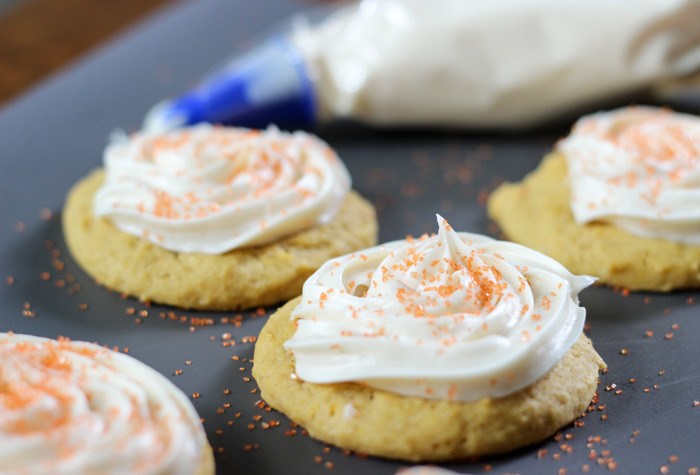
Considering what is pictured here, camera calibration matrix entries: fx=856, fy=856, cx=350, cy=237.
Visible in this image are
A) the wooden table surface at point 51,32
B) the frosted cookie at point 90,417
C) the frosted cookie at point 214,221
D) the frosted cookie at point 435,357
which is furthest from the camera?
the wooden table surface at point 51,32

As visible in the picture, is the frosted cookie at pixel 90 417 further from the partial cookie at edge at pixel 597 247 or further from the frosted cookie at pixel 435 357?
the partial cookie at edge at pixel 597 247

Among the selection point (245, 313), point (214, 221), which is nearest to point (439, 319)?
point (245, 313)

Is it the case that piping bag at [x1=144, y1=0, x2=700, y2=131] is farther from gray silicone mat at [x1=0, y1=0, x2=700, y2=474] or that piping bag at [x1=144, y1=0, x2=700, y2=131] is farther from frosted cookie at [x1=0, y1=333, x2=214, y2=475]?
frosted cookie at [x1=0, y1=333, x2=214, y2=475]

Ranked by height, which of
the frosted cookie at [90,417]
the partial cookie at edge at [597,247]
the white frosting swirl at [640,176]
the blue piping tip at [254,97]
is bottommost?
the partial cookie at edge at [597,247]

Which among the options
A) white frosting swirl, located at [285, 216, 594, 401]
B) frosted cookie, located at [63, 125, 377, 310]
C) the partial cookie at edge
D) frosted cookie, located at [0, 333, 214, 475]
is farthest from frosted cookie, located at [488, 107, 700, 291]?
frosted cookie, located at [0, 333, 214, 475]

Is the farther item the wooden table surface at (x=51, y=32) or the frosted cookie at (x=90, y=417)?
the wooden table surface at (x=51, y=32)

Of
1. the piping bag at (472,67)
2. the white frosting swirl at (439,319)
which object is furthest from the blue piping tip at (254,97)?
the white frosting swirl at (439,319)

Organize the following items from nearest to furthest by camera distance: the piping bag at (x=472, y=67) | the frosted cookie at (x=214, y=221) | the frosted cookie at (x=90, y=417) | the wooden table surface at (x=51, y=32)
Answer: the frosted cookie at (x=90, y=417), the frosted cookie at (x=214, y=221), the piping bag at (x=472, y=67), the wooden table surface at (x=51, y=32)
